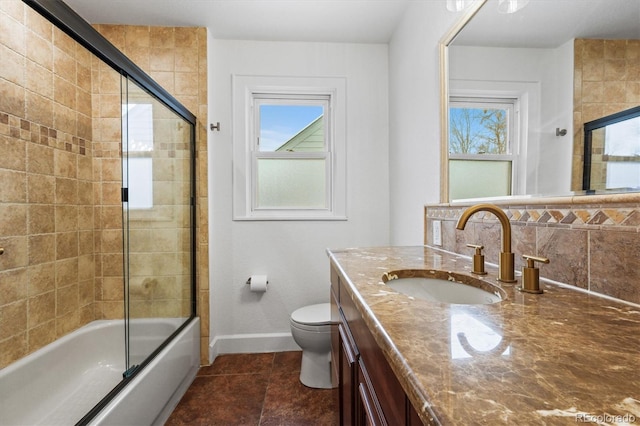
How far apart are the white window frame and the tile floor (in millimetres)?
1095

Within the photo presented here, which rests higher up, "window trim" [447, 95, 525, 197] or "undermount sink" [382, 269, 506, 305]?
"window trim" [447, 95, 525, 197]

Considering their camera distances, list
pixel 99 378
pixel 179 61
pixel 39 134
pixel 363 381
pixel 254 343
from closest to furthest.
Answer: pixel 363 381, pixel 39 134, pixel 99 378, pixel 179 61, pixel 254 343

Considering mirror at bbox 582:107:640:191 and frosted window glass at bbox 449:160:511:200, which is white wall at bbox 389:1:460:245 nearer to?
frosted window glass at bbox 449:160:511:200

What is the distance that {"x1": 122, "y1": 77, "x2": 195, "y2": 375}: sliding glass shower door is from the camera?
1.51 m

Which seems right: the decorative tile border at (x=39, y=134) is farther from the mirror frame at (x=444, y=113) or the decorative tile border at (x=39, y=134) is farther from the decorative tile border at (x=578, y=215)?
the decorative tile border at (x=578, y=215)

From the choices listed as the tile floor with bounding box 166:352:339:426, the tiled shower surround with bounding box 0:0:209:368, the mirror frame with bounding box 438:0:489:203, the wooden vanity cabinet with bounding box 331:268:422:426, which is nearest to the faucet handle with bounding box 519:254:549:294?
the wooden vanity cabinet with bounding box 331:268:422:426

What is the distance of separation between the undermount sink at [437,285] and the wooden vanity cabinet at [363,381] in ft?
0.63

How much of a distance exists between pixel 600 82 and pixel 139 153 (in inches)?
77.4

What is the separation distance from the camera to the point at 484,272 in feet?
2.87

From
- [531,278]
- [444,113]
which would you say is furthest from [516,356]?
[444,113]

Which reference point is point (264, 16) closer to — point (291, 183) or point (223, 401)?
point (291, 183)

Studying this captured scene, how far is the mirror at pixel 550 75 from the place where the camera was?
61cm

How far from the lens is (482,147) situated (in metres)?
1.11

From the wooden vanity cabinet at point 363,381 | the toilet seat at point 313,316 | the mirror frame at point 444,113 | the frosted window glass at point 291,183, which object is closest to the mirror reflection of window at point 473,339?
the wooden vanity cabinet at point 363,381
